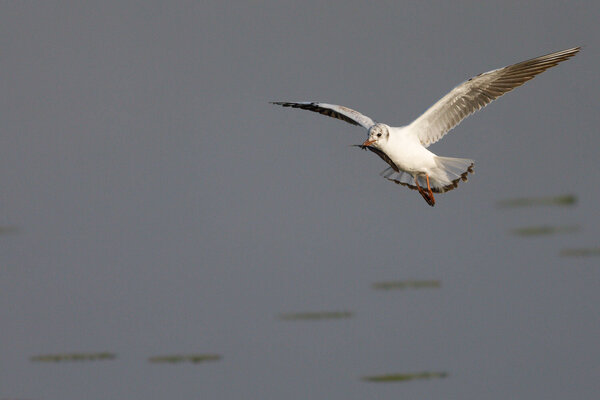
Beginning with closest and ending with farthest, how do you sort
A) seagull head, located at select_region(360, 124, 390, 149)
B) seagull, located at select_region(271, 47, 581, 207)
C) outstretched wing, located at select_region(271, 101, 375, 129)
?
seagull head, located at select_region(360, 124, 390, 149) → seagull, located at select_region(271, 47, 581, 207) → outstretched wing, located at select_region(271, 101, 375, 129)

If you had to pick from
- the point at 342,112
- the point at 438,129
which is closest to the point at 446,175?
the point at 438,129

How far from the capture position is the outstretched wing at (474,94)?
13156 mm

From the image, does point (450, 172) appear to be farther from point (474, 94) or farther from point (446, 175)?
point (474, 94)

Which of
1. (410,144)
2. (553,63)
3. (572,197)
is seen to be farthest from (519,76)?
(572,197)

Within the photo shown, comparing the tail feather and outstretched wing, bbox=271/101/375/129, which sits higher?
outstretched wing, bbox=271/101/375/129

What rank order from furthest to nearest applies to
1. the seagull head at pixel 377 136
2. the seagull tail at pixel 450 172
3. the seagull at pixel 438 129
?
the seagull tail at pixel 450 172
the seagull at pixel 438 129
the seagull head at pixel 377 136

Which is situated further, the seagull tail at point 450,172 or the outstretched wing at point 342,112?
the outstretched wing at point 342,112

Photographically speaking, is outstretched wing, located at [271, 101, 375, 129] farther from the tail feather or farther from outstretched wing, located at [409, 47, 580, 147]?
the tail feather

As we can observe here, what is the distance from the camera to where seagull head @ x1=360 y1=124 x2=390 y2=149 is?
13.0 m

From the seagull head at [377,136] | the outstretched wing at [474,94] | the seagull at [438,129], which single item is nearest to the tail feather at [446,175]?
the seagull at [438,129]

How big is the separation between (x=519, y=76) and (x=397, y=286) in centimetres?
259

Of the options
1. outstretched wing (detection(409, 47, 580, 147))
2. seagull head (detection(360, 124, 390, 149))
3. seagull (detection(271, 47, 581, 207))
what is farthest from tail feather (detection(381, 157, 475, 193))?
seagull head (detection(360, 124, 390, 149))

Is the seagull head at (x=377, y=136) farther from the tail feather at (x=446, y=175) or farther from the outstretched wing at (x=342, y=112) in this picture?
the tail feather at (x=446, y=175)

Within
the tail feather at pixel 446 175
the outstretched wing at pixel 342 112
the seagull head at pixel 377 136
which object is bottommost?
the tail feather at pixel 446 175
